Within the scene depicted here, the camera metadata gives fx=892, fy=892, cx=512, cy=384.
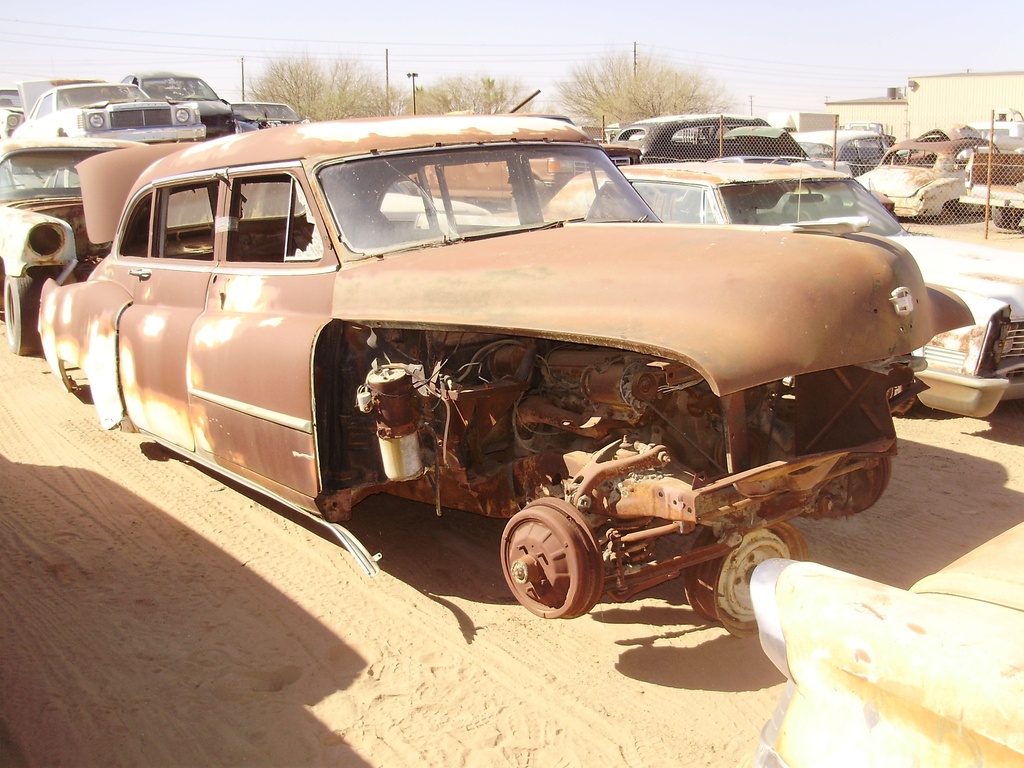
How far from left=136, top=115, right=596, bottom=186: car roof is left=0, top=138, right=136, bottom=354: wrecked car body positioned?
3429 millimetres

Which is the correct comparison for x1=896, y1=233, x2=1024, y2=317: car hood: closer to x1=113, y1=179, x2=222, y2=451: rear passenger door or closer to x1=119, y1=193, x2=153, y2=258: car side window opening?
x1=113, y1=179, x2=222, y2=451: rear passenger door

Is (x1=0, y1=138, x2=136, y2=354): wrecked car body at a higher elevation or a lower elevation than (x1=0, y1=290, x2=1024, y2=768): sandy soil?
higher

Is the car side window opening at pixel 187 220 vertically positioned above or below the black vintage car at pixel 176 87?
below

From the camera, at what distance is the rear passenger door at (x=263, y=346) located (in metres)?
3.72

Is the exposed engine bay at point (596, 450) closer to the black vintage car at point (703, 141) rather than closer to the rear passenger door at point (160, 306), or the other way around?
the rear passenger door at point (160, 306)

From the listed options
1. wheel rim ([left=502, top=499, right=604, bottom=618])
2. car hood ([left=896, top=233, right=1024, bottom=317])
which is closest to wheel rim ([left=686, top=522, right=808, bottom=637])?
wheel rim ([left=502, top=499, right=604, bottom=618])

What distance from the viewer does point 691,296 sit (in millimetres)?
2863

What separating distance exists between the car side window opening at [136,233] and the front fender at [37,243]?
8.12 ft

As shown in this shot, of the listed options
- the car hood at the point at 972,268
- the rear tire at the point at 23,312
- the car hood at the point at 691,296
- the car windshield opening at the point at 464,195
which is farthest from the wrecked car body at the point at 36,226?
the car hood at the point at 972,268

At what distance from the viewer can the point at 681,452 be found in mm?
3465

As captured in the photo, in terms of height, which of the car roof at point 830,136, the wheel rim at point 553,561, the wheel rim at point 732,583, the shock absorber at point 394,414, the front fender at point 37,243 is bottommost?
the wheel rim at point 732,583

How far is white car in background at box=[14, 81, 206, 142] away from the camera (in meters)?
13.6

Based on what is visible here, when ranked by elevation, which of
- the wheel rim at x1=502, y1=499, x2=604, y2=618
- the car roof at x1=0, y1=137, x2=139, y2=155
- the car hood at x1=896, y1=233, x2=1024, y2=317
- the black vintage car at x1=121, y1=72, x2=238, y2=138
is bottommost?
the wheel rim at x1=502, y1=499, x2=604, y2=618

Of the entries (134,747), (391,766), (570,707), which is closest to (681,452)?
(570,707)
